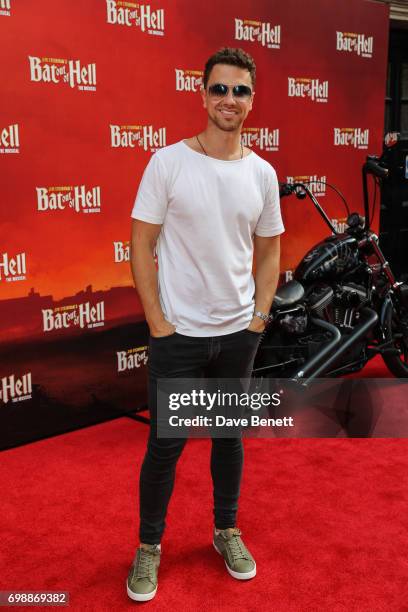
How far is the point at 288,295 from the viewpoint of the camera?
337 centimetres

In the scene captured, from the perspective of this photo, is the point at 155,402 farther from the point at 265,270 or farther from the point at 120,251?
the point at 120,251

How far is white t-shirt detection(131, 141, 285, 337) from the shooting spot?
75.5 inches

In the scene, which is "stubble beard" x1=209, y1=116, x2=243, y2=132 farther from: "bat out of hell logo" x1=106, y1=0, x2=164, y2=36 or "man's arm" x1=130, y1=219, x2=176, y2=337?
"bat out of hell logo" x1=106, y1=0, x2=164, y2=36

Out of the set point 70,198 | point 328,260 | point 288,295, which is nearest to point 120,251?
point 70,198

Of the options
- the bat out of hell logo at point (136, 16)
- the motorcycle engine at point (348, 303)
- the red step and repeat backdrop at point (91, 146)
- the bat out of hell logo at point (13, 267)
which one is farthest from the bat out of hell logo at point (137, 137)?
the motorcycle engine at point (348, 303)

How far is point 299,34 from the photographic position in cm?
419

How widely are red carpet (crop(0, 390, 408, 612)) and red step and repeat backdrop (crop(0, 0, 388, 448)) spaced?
350 mm

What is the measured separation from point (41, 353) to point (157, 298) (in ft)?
5.05

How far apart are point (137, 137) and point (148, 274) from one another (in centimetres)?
174

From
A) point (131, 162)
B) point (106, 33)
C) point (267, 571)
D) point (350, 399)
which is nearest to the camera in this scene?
point (267, 571)

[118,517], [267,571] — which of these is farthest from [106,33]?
[267,571]

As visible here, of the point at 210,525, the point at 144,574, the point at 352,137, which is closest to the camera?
the point at 144,574

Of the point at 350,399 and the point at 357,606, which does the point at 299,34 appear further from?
the point at 357,606

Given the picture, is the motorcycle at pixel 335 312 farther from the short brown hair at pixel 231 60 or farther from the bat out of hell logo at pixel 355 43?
the short brown hair at pixel 231 60
